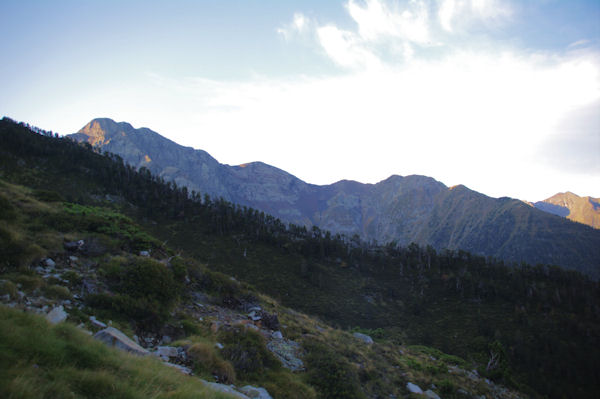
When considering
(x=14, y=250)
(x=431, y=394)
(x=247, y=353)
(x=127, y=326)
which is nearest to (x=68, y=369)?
(x=127, y=326)

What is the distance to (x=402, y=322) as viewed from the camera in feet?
167

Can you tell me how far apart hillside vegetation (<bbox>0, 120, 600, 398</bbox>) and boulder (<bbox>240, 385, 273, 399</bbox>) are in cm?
84

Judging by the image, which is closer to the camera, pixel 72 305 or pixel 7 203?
pixel 72 305

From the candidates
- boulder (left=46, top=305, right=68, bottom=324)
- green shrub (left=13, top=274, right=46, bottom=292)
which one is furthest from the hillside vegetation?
boulder (left=46, top=305, right=68, bottom=324)

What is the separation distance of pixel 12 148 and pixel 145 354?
304 ft

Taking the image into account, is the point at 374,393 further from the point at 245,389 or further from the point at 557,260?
the point at 557,260

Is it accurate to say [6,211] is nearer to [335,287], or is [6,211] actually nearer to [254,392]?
[254,392]

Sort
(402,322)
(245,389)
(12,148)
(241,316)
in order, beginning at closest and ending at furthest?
(245,389), (241,316), (402,322), (12,148)

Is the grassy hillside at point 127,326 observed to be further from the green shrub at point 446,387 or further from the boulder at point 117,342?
the boulder at point 117,342

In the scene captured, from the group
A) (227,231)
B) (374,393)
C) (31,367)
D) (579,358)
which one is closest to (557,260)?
(579,358)

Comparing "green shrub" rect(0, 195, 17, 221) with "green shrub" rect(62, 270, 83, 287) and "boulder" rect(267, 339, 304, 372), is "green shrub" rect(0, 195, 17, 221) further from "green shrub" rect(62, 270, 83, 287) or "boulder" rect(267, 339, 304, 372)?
"boulder" rect(267, 339, 304, 372)

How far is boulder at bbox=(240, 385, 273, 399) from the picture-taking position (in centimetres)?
773

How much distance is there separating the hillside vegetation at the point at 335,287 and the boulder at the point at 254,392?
84cm

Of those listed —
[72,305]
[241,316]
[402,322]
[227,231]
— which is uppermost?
[72,305]
